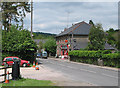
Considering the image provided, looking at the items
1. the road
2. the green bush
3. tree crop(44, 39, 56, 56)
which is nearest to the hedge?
the road

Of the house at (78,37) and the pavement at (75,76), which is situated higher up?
the house at (78,37)

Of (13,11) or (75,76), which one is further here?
(13,11)

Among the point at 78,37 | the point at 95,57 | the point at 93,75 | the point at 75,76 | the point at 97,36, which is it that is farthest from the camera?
the point at 78,37

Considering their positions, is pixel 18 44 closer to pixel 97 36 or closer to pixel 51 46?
pixel 97 36

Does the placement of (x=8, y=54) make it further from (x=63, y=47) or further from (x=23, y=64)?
(x=63, y=47)

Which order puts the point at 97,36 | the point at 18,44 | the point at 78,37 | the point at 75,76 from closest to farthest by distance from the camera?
the point at 75,76 < the point at 18,44 < the point at 97,36 < the point at 78,37

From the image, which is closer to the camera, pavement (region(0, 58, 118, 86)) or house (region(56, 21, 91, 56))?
pavement (region(0, 58, 118, 86))

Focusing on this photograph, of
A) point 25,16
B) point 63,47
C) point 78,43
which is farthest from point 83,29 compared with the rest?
point 25,16

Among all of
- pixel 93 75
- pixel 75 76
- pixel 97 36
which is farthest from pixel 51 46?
pixel 75 76

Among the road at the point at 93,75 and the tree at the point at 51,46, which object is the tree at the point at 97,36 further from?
the tree at the point at 51,46

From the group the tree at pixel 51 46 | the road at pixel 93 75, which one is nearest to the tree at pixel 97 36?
the road at pixel 93 75

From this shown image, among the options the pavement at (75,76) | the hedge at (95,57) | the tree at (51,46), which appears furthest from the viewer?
the tree at (51,46)

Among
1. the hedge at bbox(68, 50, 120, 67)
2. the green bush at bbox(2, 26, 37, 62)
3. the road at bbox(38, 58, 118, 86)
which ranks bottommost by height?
the road at bbox(38, 58, 118, 86)

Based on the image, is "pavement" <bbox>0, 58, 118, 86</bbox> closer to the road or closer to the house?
the road
